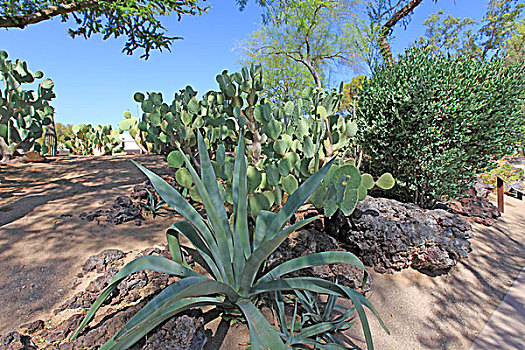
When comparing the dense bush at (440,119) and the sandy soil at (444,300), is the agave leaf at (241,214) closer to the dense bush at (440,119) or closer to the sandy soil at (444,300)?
the sandy soil at (444,300)

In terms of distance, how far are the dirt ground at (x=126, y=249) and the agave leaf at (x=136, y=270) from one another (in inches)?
19.1

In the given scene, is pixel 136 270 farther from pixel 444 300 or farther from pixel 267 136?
pixel 444 300

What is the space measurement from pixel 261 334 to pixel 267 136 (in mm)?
1928

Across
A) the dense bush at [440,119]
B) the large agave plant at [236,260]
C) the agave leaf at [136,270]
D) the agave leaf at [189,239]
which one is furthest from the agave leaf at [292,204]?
the dense bush at [440,119]

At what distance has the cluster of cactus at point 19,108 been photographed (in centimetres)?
489

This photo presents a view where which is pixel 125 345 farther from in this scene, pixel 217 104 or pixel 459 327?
pixel 217 104

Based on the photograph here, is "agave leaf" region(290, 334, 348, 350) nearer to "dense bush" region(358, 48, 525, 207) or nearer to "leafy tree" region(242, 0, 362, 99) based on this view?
"dense bush" region(358, 48, 525, 207)

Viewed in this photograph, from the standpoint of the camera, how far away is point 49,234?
2457mm

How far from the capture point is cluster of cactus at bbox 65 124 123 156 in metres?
6.91

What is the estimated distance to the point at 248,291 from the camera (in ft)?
5.11

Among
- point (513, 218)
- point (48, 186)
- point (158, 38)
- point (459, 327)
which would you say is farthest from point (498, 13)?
point (48, 186)

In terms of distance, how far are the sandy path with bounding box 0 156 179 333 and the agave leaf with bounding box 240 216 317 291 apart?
1191 millimetres

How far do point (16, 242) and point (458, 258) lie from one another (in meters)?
3.76

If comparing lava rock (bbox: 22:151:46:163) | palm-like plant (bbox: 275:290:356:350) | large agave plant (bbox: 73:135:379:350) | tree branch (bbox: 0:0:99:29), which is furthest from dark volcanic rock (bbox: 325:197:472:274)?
tree branch (bbox: 0:0:99:29)
